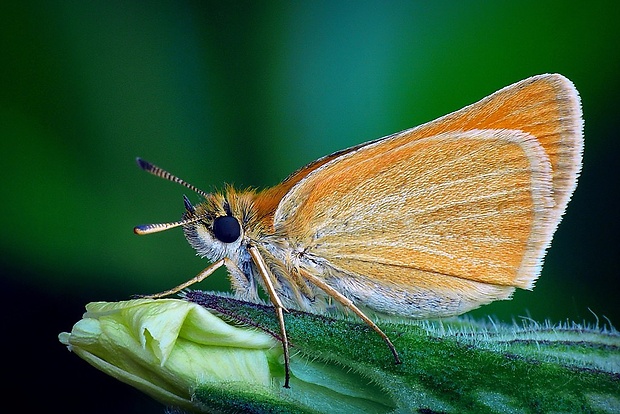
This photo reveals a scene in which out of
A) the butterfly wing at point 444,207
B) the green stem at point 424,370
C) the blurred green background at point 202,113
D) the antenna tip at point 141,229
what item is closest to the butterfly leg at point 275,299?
the green stem at point 424,370

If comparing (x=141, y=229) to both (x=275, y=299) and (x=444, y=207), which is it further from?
(x=444, y=207)

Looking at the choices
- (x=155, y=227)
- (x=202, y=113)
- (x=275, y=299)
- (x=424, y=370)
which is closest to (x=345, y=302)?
(x=275, y=299)

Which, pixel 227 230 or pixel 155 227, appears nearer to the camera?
pixel 155 227

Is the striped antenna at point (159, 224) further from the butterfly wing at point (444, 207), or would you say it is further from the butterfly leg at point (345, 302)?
the butterfly leg at point (345, 302)

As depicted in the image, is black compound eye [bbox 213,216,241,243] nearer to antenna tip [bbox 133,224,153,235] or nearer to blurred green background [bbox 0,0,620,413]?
antenna tip [bbox 133,224,153,235]

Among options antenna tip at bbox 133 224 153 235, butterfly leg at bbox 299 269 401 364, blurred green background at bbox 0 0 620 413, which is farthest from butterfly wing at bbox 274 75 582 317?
A: blurred green background at bbox 0 0 620 413

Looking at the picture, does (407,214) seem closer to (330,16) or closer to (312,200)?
(312,200)
